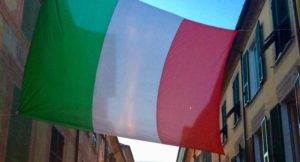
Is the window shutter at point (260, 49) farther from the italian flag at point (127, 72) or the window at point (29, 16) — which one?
the window at point (29, 16)

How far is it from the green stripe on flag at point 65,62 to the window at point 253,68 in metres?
6.70

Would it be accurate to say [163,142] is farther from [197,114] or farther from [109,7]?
[109,7]

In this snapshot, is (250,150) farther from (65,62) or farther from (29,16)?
(65,62)

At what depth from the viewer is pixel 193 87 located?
766 cm

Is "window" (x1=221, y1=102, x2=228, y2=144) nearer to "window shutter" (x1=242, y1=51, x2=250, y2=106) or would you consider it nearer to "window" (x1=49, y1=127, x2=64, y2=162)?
"window shutter" (x1=242, y1=51, x2=250, y2=106)

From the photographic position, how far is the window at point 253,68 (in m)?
13.7

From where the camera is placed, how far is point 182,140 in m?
7.34

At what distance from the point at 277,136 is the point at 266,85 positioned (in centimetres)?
185

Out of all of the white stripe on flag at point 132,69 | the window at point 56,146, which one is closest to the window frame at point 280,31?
the white stripe on flag at point 132,69

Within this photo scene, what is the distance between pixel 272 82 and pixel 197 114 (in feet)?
17.8

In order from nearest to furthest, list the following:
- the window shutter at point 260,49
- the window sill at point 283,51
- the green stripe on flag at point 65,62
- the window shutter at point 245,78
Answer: the green stripe on flag at point 65,62, the window sill at point 283,51, the window shutter at point 260,49, the window shutter at point 245,78

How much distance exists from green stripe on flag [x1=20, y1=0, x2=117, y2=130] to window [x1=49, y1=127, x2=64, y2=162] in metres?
5.11

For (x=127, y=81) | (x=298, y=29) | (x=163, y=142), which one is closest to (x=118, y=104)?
(x=127, y=81)

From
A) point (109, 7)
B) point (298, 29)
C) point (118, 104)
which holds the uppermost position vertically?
point (298, 29)
